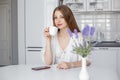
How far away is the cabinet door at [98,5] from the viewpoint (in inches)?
155

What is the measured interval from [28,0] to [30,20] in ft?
1.20

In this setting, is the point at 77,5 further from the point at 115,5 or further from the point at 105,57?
the point at 105,57

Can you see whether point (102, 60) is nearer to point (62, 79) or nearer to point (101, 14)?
point (101, 14)

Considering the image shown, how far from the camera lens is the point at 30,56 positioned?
4.09 meters

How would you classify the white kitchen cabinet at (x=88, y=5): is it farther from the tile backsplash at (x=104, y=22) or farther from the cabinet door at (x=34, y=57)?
the cabinet door at (x=34, y=57)

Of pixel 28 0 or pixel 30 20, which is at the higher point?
pixel 28 0

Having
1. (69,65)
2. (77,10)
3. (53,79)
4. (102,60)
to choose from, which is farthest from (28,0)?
(53,79)

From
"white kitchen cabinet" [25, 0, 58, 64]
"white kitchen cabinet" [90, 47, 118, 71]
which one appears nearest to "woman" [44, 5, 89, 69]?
"white kitchen cabinet" [90, 47, 118, 71]

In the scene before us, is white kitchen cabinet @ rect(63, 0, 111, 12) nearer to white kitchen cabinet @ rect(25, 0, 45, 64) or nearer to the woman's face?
white kitchen cabinet @ rect(25, 0, 45, 64)

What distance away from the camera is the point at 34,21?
4039 mm

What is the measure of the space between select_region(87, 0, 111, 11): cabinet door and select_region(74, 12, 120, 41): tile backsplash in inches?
8.8

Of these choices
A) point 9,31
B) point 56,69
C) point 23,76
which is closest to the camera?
point 23,76

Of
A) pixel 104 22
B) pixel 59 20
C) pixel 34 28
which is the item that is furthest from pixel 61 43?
pixel 104 22

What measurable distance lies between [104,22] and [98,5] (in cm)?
41
